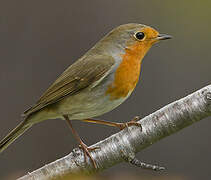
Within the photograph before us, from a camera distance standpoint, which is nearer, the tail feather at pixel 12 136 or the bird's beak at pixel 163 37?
Result: the tail feather at pixel 12 136

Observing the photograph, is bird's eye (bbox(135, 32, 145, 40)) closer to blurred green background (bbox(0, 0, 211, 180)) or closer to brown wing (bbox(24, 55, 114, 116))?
brown wing (bbox(24, 55, 114, 116))

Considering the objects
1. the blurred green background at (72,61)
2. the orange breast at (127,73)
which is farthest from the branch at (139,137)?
the blurred green background at (72,61)

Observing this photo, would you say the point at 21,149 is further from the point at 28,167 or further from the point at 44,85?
the point at 44,85

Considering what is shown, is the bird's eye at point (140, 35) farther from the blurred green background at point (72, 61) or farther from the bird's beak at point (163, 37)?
the blurred green background at point (72, 61)

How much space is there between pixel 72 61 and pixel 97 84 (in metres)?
2.38

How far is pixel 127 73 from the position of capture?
4215 mm

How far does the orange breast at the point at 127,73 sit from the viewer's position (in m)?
4.07

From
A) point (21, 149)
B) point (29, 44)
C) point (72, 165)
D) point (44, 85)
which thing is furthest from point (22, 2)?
point (72, 165)

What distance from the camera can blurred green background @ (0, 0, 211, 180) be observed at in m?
6.04

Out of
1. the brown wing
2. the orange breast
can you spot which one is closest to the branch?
the orange breast

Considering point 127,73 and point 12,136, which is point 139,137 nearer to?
point 127,73

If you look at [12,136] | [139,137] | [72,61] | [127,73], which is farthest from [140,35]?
[72,61]

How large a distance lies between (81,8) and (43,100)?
2921mm

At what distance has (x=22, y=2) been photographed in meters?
7.00
